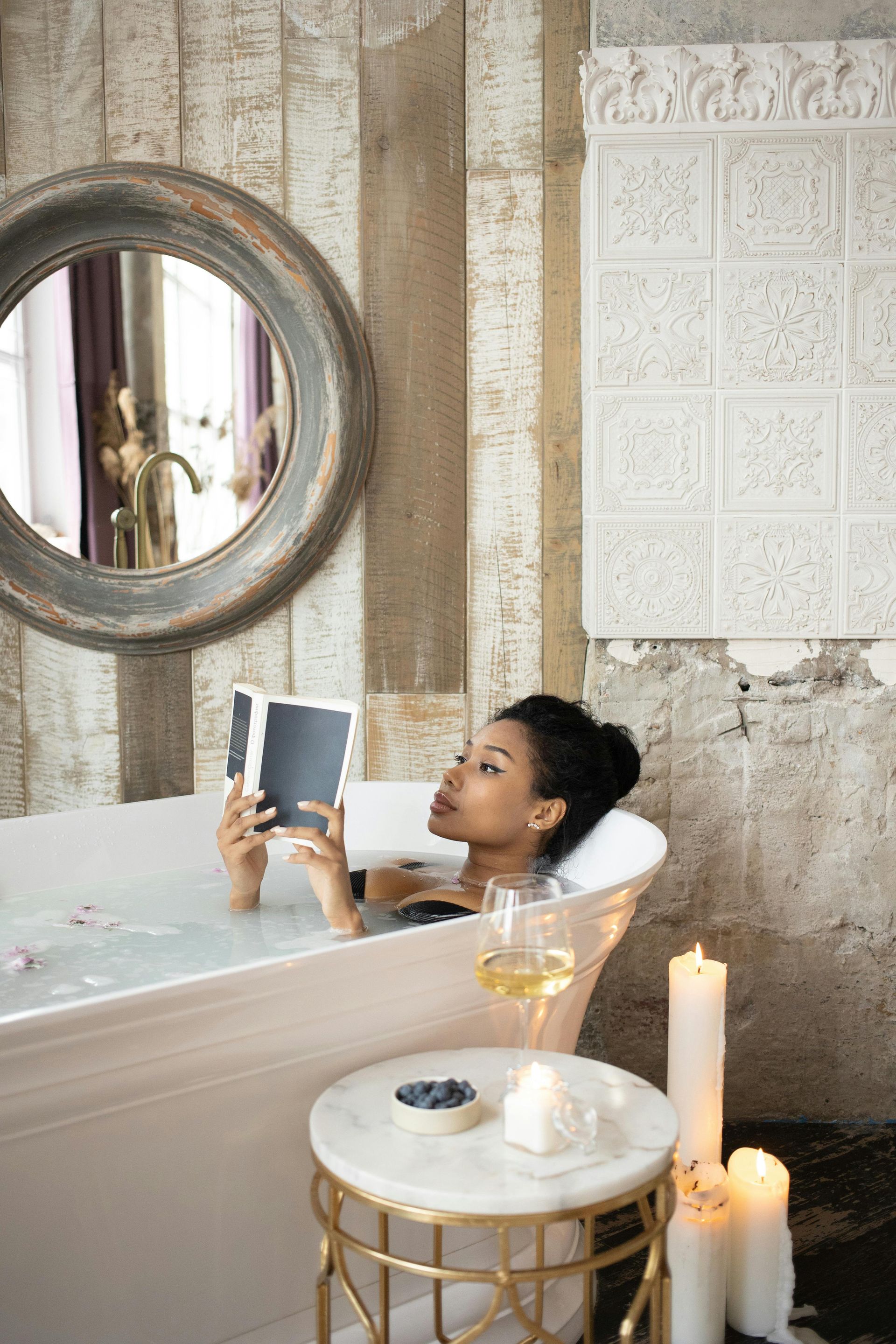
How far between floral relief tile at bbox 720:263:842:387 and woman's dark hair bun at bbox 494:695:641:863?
80 cm

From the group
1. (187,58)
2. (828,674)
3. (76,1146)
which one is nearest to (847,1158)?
(828,674)

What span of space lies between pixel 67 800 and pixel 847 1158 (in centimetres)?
177

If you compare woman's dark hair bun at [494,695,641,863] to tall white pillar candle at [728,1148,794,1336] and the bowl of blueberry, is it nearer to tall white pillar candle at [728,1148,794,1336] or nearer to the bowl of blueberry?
tall white pillar candle at [728,1148,794,1336]

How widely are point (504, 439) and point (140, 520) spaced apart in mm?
822

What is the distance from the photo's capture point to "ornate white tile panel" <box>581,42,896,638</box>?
2023 millimetres

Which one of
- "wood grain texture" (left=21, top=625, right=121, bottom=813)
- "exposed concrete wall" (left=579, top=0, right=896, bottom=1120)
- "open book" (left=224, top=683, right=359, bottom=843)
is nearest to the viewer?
"open book" (left=224, top=683, right=359, bottom=843)

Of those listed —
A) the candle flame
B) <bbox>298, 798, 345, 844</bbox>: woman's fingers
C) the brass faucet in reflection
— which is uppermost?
the brass faucet in reflection

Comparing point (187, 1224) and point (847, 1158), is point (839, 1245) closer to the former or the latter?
point (847, 1158)

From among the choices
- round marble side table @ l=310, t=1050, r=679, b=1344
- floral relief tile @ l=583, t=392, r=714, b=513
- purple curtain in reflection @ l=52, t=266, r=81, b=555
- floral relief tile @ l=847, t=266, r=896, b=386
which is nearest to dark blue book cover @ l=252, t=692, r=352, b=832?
round marble side table @ l=310, t=1050, r=679, b=1344

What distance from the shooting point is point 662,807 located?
2.13m

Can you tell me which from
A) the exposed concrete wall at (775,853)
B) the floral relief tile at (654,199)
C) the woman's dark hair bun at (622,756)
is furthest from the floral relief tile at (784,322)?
the woman's dark hair bun at (622,756)

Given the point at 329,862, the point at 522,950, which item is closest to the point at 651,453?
the point at 329,862

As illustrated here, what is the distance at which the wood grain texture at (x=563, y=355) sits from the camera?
2.23 m

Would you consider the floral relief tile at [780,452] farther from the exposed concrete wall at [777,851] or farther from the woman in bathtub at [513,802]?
the woman in bathtub at [513,802]
